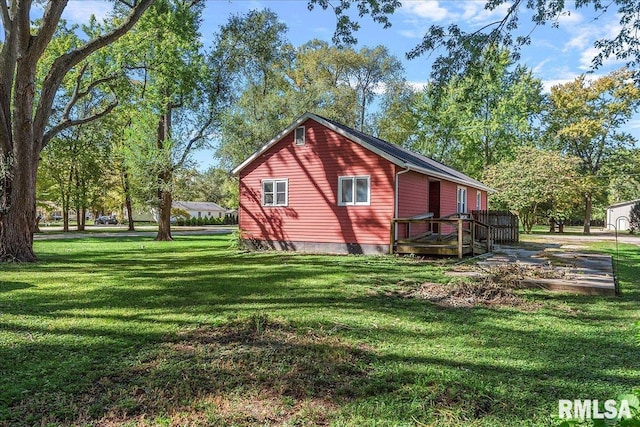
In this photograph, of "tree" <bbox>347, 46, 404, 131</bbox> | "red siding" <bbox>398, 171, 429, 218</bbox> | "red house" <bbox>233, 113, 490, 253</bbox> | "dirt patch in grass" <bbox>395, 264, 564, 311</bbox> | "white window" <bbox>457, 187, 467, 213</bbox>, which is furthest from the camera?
"tree" <bbox>347, 46, 404, 131</bbox>

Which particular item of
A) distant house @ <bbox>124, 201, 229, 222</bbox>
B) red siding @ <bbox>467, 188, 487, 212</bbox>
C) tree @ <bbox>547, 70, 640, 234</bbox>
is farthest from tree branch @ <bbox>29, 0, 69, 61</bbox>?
distant house @ <bbox>124, 201, 229, 222</bbox>

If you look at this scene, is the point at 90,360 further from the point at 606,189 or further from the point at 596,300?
the point at 606,189

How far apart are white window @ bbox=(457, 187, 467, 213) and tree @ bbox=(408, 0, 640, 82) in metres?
12.7

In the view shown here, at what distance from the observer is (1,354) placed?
Result: 162 inches

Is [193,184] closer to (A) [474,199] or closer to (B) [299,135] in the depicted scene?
(B) [299,135]

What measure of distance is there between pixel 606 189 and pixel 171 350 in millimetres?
39705

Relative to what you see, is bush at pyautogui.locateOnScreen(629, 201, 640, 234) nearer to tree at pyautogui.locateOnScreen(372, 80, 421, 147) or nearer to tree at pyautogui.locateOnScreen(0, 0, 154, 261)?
tree at pyautogui.locateOnScreen(372, 80, 421, 147)

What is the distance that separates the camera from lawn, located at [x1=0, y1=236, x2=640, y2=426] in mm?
3014

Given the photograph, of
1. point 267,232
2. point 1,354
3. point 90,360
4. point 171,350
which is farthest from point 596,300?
point 267,232

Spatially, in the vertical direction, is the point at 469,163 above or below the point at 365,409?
above

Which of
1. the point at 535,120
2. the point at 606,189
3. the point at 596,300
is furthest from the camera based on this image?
the point at 535,120

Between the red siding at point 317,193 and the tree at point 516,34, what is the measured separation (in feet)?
20.0

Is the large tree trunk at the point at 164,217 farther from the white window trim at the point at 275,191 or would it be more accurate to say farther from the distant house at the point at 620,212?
the distant house at the point at 620,212

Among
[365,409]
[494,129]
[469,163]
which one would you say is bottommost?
[365,409]
